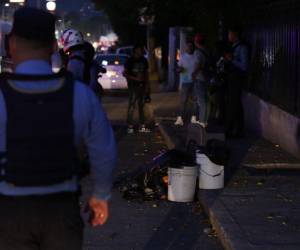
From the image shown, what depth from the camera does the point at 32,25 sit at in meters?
3.96

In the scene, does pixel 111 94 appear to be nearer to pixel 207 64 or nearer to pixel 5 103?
pixel 207 64

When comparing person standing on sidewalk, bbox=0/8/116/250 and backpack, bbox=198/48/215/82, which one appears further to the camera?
backpack, bbox=198/48/215/82

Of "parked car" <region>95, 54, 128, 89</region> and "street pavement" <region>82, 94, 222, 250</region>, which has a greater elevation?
"street pavement" <region>82, 94, 222, 250</region>

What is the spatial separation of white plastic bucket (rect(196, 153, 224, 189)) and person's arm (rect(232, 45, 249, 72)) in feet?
17.5

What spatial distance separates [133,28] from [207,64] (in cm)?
3432

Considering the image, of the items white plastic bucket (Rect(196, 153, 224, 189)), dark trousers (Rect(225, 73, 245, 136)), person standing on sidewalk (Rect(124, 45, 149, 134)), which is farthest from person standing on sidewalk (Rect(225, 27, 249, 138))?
white plastic bucket (Rect(196, 153, 224, 189))

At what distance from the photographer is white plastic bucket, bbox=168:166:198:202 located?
29.8ft

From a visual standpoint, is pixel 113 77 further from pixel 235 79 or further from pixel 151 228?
pixel 151 228

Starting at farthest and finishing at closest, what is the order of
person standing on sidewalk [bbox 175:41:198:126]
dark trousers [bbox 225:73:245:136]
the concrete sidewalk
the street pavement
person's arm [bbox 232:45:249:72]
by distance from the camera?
person standing on sidewalk [bbox 175:41:198:126] → dark trousers [bbox 225:73:245:136] → person's arm [bbox 232:45:249:72] → the street pavement → the concrete sidewalk

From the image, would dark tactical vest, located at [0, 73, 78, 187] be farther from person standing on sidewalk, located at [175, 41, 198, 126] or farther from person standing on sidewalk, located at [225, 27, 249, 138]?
person standing on sidewalk, located at [175, 41, 198, 126]

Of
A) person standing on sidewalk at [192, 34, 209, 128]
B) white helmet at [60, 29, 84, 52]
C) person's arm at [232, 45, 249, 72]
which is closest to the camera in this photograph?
white helmet at [60, 29, 84, 52]

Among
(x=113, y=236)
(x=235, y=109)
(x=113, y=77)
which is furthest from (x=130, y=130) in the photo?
(x=113, y=77)

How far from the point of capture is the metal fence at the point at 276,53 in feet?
43.5

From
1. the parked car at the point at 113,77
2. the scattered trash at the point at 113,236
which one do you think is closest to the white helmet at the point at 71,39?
the scattered trash at the point at 113,236
